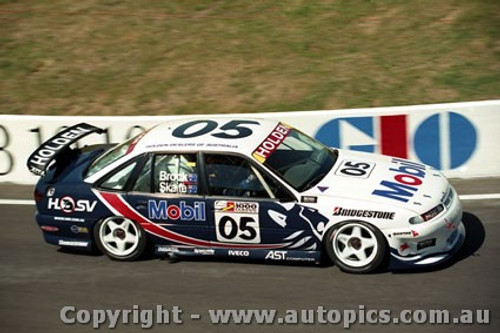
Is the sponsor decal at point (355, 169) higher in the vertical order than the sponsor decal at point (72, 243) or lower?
higher

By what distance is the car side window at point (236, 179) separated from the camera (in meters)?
7.92

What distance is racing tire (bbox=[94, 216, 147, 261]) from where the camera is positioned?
8.40m

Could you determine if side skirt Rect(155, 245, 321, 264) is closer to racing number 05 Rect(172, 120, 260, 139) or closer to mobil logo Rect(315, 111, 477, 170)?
racing number 05 Rect(172, 120, 260, 139)

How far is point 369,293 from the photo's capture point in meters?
7.45

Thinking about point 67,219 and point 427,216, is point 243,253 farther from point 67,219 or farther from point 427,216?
point 67,219

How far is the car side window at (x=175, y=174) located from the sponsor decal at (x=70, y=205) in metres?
0.78

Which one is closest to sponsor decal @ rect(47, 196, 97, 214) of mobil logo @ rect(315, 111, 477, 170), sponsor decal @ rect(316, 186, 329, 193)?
sponsor decal @ rect(316, 186, 329, 193)

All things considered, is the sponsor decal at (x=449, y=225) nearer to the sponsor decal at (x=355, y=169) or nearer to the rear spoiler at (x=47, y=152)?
the sponsor decal at (x=355, y=169)

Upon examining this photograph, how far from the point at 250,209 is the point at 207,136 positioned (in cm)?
98

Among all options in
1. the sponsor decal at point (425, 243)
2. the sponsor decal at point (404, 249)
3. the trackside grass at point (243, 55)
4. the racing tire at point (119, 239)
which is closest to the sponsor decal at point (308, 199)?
the sponsor decal at point (404, 249)

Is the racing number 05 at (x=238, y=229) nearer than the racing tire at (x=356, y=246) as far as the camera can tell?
No

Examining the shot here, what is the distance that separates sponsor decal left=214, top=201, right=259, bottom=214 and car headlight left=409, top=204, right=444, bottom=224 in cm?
157

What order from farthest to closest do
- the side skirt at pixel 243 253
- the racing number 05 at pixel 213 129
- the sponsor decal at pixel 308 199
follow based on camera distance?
Result: 1. the racing number 05 at pixel 213 129
2. the side skirt at pixel 243 253
3. the sponsor decal at pixel 308 199

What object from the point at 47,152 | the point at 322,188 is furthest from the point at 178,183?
the point at 47,152
